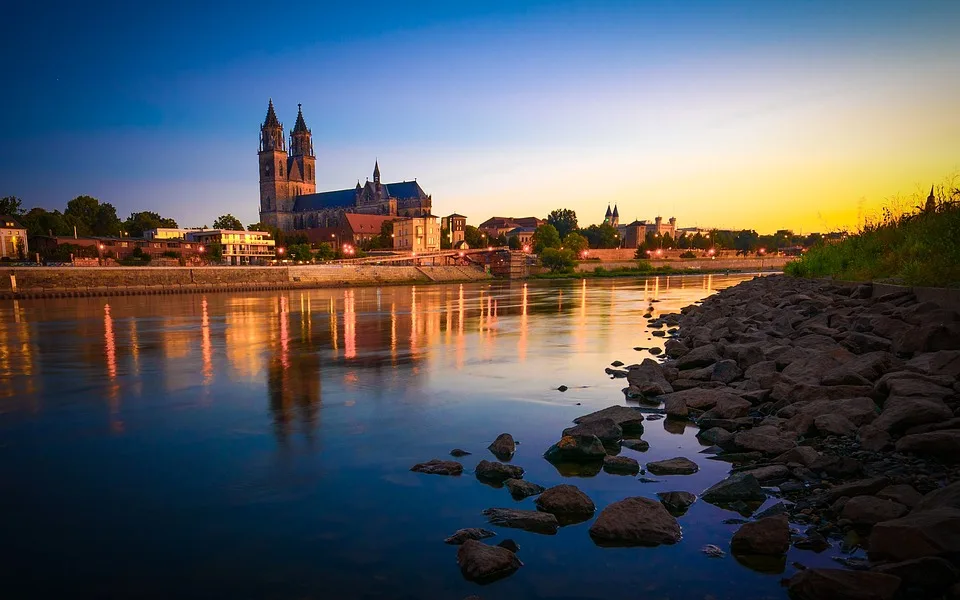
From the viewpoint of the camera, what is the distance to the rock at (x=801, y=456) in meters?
7.30

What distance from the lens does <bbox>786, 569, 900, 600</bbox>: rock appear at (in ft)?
14.8

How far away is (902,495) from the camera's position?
5.68 meters

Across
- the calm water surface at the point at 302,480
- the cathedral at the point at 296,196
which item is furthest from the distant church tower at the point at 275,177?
the calm water surface at the point at 302,480

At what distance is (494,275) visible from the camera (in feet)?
398

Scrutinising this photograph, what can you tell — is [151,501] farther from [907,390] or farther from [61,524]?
[907,390]

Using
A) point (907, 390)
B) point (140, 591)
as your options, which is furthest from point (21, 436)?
point (907, 390)

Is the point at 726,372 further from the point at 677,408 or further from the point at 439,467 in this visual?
the point at 439,467

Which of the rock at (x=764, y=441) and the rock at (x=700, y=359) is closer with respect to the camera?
the rock at (x=764, y=441)

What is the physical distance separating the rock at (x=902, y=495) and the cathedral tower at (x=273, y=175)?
202 metres

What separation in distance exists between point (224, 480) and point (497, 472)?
171 inches

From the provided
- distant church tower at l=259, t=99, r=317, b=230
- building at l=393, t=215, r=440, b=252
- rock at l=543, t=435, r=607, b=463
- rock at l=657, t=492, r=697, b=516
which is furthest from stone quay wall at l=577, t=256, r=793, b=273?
rock at l=657, t=492, r=697, b=516

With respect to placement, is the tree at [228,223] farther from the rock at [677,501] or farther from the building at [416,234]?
the rock at [677,501]

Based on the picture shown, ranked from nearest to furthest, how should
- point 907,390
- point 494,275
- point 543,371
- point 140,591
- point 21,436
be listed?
point 140,591 < point 907,390 < point 21,436 < point 543,371 < point 494,275

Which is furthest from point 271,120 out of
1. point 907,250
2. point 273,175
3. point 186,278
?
point 907,250
